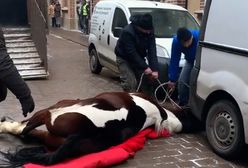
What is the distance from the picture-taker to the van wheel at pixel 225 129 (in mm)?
5059

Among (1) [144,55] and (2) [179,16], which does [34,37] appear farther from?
(1) [144,55]

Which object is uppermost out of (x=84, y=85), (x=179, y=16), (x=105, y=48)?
(x=179, y=16)

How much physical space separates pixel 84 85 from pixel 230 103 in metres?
5.43

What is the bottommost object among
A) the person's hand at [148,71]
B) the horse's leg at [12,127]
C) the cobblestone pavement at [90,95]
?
the cobblestone pavement at [90,95]

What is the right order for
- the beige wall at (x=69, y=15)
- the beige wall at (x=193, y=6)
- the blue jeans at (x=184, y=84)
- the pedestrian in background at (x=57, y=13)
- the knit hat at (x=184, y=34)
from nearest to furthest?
the knit hat at (x=184, y=34) < the blue jeans at (x=184, y=84) < the beige wall at (x=193, y=6) < the beige wall at (x=69, y=15) < the pedestrian in background at (x=57, y=13)

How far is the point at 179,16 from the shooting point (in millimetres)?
9914

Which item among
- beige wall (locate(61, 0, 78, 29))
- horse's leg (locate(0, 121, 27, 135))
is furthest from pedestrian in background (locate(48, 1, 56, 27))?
horse's leg (locate(0, 121, 27, 135))

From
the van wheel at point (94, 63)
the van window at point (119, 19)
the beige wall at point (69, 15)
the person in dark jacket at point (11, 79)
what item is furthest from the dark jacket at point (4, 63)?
the beige wall at point (69, 15)

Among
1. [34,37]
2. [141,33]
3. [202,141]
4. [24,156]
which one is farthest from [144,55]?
[34,37]

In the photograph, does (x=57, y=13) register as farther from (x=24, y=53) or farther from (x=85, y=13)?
(x=24, y=53)

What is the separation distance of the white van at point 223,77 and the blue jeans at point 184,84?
47.5 inches

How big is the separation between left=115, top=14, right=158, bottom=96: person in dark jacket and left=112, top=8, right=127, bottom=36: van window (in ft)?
8.70

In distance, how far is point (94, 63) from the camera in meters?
11.8

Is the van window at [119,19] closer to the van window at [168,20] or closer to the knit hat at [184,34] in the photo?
the van window at [168,20]
